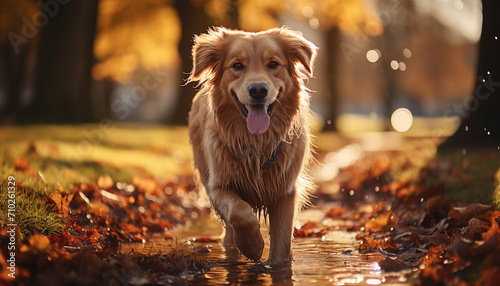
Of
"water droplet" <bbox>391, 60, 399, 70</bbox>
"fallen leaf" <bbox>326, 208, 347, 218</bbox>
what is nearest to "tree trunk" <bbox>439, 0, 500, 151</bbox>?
"fallen leaf" <bbox>326, 208, 347, 218</bbox>

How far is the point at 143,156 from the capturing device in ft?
40.2

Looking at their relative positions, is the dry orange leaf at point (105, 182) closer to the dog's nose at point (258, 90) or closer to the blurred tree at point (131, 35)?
the dog's nose at point (258, 90)

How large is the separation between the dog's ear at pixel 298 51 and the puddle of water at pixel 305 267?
5.41ft

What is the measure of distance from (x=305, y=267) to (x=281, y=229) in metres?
0.52

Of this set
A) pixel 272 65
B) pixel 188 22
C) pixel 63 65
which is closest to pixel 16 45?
pixel 188 22

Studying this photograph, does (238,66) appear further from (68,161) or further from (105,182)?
(68,161)

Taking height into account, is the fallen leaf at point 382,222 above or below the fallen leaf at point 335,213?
above

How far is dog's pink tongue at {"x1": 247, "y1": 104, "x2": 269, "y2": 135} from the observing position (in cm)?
511

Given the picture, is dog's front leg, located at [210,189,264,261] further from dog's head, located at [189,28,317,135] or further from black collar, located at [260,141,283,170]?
dog's head, located at [189,28,317,135]

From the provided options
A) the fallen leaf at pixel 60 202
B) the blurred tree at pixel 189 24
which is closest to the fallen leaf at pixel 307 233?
the fallen leaf at pixel 60 202

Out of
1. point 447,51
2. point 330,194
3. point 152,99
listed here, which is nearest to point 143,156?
point 330,194

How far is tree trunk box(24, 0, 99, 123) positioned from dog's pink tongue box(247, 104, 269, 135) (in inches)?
493

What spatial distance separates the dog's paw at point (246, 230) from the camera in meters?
4.66

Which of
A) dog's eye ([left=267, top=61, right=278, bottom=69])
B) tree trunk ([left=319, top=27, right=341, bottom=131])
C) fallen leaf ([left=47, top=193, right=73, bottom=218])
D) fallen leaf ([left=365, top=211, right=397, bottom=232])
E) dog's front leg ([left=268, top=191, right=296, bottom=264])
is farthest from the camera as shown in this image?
tree trunk ([left=319, top=27, right=341, bottom=131])
